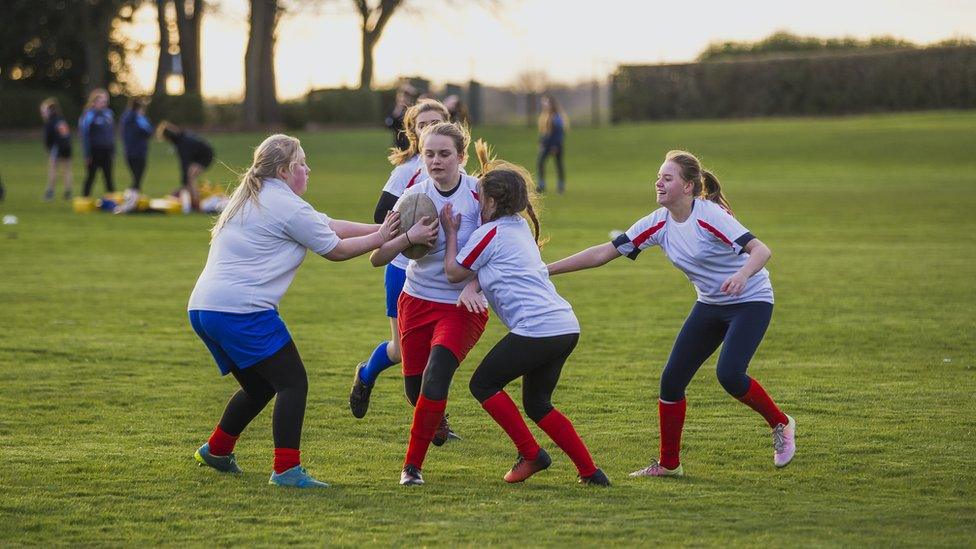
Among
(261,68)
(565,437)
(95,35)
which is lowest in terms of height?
(565,437)

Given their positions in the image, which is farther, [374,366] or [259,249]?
[374,366]

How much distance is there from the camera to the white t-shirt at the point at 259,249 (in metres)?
5.73

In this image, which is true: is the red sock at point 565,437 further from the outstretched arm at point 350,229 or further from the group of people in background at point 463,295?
the outstretched arm at point 350,229

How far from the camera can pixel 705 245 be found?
6219 mm

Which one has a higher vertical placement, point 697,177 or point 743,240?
point 697,177

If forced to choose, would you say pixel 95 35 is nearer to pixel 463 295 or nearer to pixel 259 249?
pixel 259 249

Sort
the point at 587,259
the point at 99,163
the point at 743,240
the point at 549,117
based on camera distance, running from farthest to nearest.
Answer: the point at 549,117 → the point at 99,163 → the point at 587,259 → the point at 743,240

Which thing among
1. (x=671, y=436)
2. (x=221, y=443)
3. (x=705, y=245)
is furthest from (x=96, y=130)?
(x=671, y=436)

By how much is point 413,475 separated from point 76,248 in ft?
41.1

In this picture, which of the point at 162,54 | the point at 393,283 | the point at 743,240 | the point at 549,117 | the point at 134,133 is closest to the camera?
the point at 743,240

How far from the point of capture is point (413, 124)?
713cm

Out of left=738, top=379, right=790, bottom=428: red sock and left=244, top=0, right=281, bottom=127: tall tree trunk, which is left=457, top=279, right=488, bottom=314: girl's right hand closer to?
left=738, top=379, right=790, bottom=428: red sock

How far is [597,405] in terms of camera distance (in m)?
7.74

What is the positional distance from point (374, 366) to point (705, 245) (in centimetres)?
216
